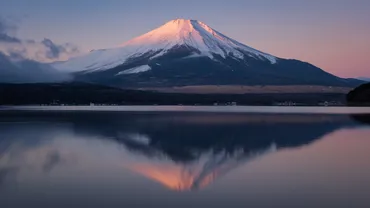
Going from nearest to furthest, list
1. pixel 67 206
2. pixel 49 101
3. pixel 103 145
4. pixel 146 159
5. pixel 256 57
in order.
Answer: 1. pixel 67 206
2. pixel 146 159
3. pixel 103 145
4. pixel 49 101
5. pixel 256 57

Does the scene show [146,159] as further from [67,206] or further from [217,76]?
[217,76]

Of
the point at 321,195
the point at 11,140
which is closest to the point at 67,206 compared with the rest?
the point at 321,195

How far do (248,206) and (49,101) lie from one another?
327 feet

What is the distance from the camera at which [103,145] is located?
1714 cm

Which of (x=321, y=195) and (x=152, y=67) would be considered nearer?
(x=321, y=195)

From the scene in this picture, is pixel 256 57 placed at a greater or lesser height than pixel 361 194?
greater

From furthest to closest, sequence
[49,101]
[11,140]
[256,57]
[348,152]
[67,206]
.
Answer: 1. [256,57]
2. [49,101]
3. [11,140]
4. [348,152]
5. [67,206]

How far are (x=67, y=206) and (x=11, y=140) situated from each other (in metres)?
11.2

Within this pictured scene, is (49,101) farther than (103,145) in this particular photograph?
Yes

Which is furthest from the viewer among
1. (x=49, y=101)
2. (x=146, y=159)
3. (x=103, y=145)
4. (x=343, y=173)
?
(x=49, y=101)

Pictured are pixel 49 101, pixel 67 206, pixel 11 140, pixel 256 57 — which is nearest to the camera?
pixel 67 206

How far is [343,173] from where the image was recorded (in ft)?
36.0

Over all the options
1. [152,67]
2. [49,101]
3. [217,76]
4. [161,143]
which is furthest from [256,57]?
[161,143]

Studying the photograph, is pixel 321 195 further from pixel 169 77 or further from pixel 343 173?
pixel 169 77
